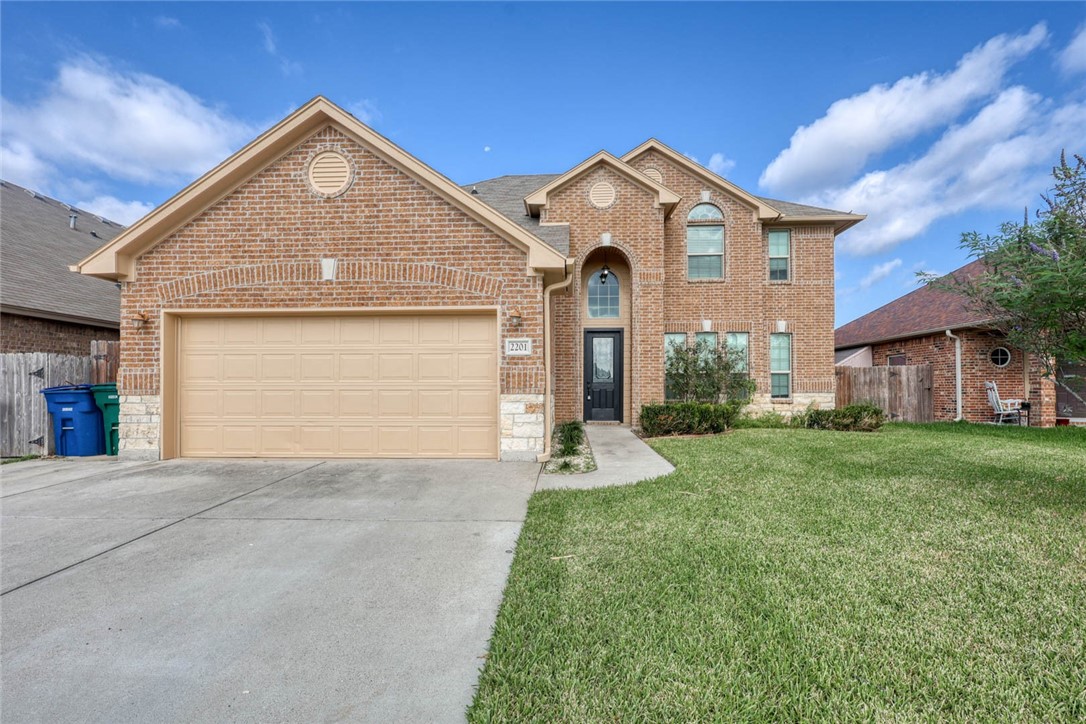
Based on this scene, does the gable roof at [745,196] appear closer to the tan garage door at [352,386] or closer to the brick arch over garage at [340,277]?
the brick arch over garage at [340,277]

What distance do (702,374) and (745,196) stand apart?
199 inches

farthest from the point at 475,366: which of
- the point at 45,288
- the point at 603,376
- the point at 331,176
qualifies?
the point at 45,288

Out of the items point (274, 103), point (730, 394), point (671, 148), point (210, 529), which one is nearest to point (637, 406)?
point (730, 394)

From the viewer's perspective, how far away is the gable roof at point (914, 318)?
42.8ft

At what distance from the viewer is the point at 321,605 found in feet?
9.45

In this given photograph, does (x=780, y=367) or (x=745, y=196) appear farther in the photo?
(x=780, y=367)

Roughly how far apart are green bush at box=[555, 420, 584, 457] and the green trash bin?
7.39 metres

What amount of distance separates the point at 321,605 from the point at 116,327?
12.8 m

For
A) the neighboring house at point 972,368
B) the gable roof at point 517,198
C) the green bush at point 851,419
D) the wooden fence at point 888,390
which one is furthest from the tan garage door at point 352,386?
the neighboring house at point 972,368

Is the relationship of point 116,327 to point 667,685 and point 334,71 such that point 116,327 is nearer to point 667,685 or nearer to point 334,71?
point 334,71

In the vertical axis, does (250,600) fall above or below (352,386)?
below

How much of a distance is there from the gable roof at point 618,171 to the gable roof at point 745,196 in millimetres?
1386

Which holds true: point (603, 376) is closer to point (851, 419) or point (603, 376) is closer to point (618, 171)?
point (618, 171)

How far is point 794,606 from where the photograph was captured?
8.82 feet
